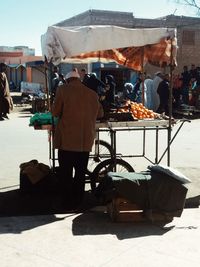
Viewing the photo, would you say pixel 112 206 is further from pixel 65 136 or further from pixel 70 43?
pixel 70 43

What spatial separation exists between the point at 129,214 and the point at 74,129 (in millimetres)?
1321

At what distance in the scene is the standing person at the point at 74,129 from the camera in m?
5.81

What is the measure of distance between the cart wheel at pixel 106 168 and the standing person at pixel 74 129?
2.10ft

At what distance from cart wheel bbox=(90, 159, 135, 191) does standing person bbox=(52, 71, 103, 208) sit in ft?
2.10

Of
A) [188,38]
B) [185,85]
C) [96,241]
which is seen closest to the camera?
[96,241]

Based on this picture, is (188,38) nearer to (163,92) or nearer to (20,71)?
(163,92)

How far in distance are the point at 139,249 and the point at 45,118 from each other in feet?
9.70

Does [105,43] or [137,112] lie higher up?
[105,43]

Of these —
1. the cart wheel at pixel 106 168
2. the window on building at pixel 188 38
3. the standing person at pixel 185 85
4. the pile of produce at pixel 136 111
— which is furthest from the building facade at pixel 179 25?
the cart wheel at pixel 106 168

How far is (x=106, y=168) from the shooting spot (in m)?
6.81

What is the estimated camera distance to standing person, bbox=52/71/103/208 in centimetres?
581

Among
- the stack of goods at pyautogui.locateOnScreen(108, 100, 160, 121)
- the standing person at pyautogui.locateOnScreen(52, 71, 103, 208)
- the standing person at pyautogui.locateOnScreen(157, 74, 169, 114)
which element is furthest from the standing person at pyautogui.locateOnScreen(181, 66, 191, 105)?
the standing person at pyautogui.locateOnScreen(52, 71, 103, 208)

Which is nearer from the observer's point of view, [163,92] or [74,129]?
[74,129]

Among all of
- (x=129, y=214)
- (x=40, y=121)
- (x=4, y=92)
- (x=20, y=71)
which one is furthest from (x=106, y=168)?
(x=20, y=71)
